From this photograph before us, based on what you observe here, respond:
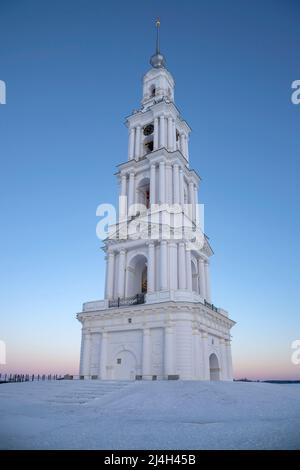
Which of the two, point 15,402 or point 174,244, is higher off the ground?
point 174,244

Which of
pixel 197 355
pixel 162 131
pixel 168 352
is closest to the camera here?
pixel 168 352

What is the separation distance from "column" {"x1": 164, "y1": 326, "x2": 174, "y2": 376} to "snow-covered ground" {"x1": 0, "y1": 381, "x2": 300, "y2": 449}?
546 cm

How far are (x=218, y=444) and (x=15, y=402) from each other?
13.7 m

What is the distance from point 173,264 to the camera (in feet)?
102

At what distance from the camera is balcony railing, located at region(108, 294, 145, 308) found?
3053cm

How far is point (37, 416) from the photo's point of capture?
1308 cm

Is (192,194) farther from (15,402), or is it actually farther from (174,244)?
(15,402)

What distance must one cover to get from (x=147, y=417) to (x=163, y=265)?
60.7ft

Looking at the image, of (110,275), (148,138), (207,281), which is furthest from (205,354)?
(148,138)

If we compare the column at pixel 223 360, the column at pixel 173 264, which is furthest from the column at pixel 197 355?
the column at pixel 223 360

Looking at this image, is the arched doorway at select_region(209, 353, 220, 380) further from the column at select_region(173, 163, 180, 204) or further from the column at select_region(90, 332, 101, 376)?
the column at select_region(173, 163, 180, 204)

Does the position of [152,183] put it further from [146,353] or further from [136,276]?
[146,353]

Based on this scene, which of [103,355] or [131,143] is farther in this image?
[131,143]
